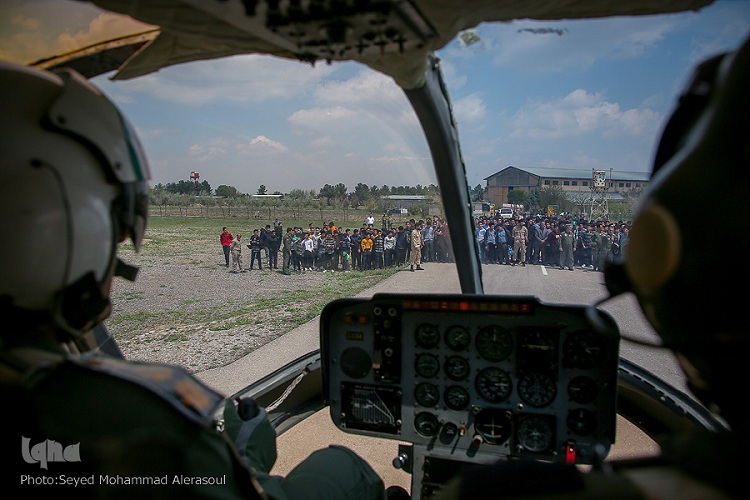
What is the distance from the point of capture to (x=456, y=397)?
7.13 feet

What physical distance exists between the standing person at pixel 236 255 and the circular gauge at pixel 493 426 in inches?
160

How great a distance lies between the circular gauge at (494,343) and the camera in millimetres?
2109

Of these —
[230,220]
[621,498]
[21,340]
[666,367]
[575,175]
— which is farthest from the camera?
[230,220]

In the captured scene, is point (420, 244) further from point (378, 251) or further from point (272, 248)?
point (272, 248)

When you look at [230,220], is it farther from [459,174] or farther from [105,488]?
[105,488]

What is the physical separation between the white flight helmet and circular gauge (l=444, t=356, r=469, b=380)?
→ 1543 millimetres

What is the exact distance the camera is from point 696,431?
21.6 inches

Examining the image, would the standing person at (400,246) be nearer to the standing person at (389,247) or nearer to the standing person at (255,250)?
the standing person at (389,247)

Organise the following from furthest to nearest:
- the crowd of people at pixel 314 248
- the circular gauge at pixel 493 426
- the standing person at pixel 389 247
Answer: the crowd of people at pixel 314 248 < the standing person at pixel 389 247 < the circular gauge at pixel 493 426

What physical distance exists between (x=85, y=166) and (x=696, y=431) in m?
1.04

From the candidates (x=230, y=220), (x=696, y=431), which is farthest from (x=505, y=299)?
(x=230, y=220)

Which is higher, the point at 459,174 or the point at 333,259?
the point at 459,174
